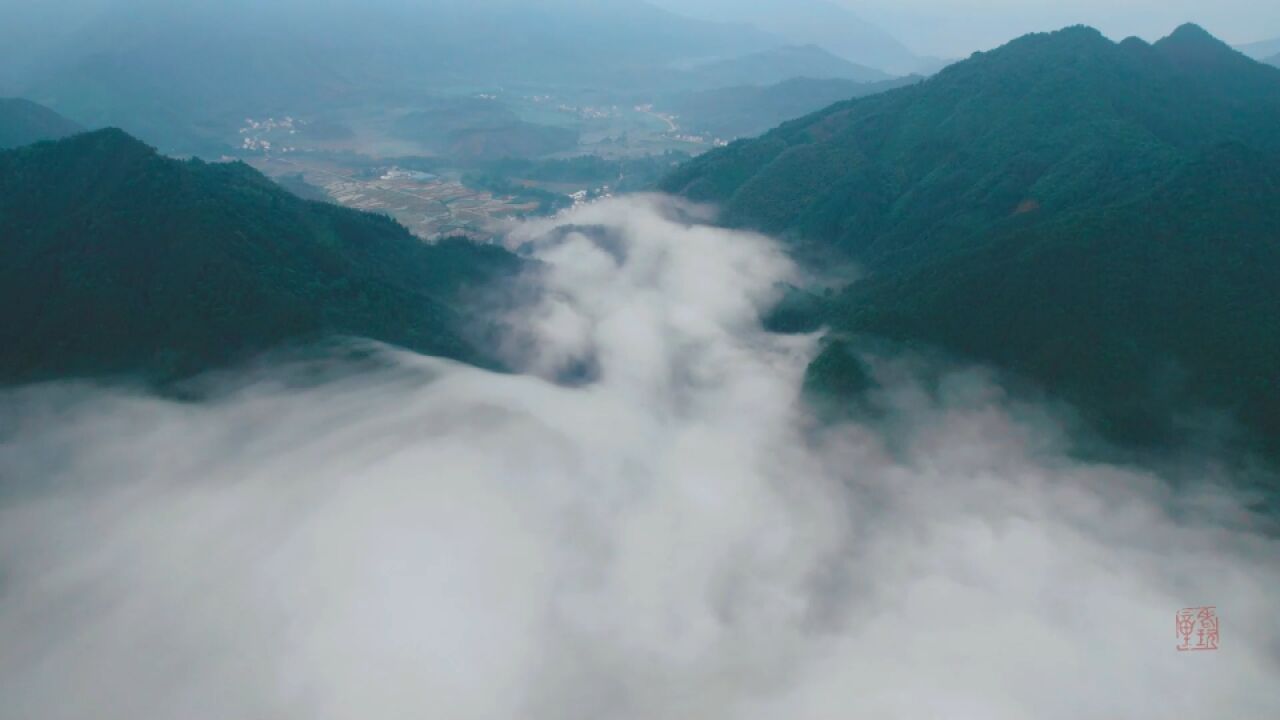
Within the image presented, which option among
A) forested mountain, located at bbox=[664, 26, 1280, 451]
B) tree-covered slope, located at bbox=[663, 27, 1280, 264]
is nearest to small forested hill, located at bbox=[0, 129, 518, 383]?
forested mountain, located at bbox=[664, 26, 1280, 451]

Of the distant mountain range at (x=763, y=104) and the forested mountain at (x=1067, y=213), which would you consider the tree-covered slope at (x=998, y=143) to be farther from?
the distant mountain range at (x=763, y=104)

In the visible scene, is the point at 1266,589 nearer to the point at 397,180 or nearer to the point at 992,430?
the point at 992,430

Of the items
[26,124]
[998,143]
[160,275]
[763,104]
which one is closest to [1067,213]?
[998,143]

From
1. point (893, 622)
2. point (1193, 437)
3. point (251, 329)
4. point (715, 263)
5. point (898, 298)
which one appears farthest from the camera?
point (715, 263)

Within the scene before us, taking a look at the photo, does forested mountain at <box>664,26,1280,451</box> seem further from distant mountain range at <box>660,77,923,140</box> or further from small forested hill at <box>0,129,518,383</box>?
distant mountain range at <box>660,77,923,140</box>

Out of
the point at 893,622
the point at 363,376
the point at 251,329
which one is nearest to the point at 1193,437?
the point at 893,622

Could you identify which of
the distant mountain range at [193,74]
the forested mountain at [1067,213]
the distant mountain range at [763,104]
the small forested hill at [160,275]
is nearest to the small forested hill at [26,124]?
the distant mountain range at [193,74]
